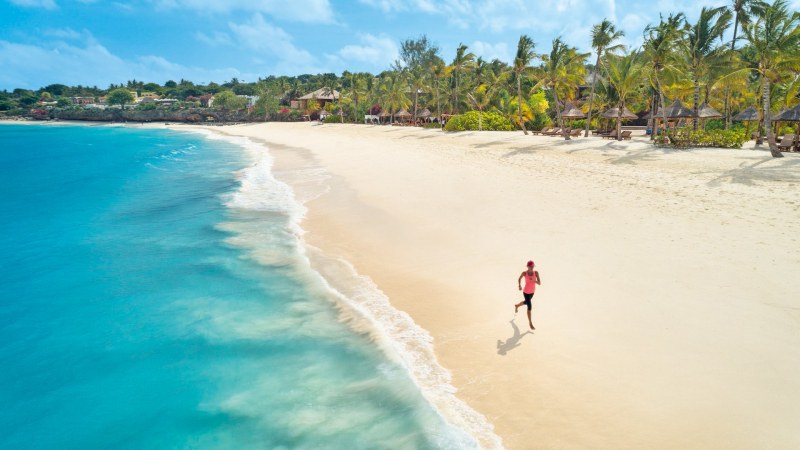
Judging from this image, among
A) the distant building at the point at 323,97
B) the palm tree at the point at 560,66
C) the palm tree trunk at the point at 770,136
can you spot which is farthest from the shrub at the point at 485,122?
the distant building at the point at 323,97

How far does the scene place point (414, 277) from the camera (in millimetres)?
11781

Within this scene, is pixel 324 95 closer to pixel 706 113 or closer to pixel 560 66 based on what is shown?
pixel 560 66

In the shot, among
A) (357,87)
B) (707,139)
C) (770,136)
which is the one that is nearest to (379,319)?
(770,136)

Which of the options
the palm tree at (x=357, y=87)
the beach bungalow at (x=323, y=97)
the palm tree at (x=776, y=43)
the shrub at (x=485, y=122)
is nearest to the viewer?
the palm tree at (x=776, y=43)

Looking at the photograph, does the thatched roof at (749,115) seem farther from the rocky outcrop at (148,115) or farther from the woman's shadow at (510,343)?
the rocky outcrop at (148,115)

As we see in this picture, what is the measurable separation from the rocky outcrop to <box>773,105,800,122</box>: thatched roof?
95802mm

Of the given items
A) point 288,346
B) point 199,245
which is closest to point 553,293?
point 288,346

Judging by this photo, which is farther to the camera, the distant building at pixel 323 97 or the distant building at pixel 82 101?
the distant building at pixel 82 101

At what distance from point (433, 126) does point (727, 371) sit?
52.0 metres

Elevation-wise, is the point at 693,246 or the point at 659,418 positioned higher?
the point at 693,246

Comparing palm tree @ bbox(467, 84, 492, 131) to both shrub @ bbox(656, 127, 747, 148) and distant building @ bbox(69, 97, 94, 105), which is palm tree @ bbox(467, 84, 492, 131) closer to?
shrub @ bbox(656, 127, 747, 148)

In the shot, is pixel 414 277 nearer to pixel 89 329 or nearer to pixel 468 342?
pixel 468 342

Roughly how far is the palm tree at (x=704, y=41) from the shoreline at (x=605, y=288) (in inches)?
373

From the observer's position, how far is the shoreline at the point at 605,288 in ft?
21.4
